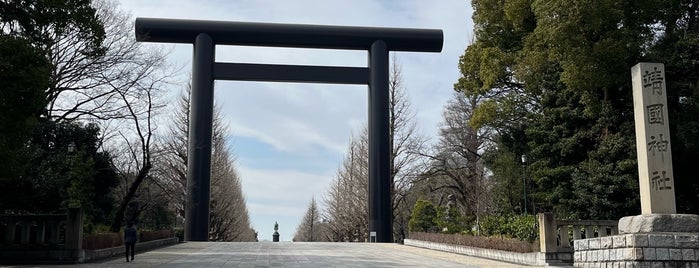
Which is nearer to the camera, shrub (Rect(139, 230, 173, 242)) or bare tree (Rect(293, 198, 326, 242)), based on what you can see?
shrub (Rect(139, 230, 173, 242))

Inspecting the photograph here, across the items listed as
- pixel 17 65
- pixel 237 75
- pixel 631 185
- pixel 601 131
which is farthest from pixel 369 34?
pixel 17 65

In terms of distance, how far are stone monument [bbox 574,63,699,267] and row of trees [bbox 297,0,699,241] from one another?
669 centimetres

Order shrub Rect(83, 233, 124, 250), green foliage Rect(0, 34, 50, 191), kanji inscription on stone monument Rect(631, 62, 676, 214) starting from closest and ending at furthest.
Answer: kanji inscription on stone monument Rect(631, 62, 676, 214)
green foliage Rect(0, 34, 50, 191)
shrub Rect(83, 233, 124, 250)

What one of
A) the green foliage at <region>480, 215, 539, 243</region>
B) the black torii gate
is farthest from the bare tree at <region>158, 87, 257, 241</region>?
the green foliage at <region>480, 215, 539, 243</region>

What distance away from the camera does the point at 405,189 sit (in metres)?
32.1

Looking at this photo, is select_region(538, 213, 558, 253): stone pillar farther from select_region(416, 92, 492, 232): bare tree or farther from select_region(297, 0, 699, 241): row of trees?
select_region(416, 92, 492, 232): bare tree

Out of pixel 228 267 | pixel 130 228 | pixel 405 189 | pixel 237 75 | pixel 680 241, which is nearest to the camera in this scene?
pixel 680 241

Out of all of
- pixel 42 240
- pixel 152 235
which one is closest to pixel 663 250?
pixel 42 240

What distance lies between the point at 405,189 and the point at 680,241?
22.1 metres

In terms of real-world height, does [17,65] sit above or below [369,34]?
below

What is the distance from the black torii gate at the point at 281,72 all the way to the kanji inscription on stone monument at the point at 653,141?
54.7 ft

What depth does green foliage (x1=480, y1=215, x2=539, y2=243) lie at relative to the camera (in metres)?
16.8

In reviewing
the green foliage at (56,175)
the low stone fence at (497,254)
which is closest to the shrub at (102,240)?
the green foliage at (56,175)

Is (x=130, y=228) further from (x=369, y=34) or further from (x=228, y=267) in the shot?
(x=369, y=34)
